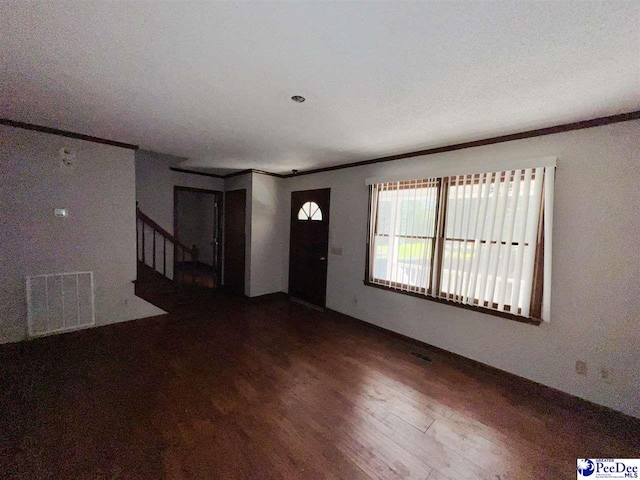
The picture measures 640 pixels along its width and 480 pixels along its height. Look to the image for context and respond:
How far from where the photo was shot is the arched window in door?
14.3 ft

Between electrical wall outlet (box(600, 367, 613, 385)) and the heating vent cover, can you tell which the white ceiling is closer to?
the heating vent cover

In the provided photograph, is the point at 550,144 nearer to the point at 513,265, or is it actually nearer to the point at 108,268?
the point at 513,265

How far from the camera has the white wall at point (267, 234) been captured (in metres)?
4.66

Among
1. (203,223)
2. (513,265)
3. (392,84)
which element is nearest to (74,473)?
(392,84)

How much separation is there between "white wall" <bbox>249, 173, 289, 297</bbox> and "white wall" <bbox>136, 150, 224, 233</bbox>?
1.45 m

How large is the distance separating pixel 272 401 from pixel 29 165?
12.4 ft

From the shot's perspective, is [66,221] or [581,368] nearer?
[581,368]

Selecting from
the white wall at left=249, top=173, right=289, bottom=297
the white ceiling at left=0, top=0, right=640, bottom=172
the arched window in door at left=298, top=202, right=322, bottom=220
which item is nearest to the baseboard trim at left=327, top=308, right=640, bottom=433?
the white ceiling at left=0, top=0, right=640, bottom=172

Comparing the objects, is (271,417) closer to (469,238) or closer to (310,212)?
(469,238)

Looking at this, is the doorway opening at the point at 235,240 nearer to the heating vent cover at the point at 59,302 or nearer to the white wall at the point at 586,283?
the heating vent cover at the point at 59,302

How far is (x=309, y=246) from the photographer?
14.9ft

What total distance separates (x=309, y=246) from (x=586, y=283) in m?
3.53

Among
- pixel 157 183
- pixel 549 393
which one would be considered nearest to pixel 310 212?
pixel 157 183

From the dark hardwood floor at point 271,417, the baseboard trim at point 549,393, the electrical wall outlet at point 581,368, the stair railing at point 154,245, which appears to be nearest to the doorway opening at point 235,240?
the stair railing at point 154,245
